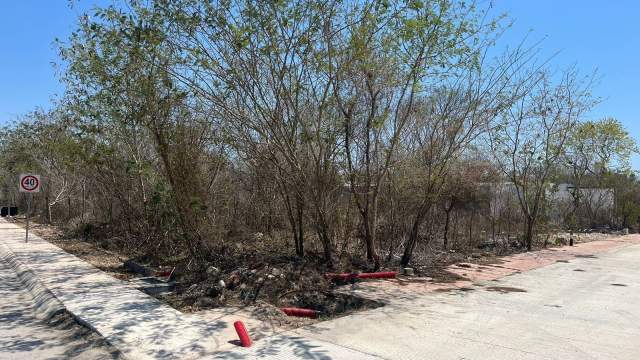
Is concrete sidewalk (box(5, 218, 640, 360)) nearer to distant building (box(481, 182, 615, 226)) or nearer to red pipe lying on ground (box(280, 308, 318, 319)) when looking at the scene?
red pipe lying on ground (box(280, 308, 318, 319))

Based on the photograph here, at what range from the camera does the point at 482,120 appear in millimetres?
10961

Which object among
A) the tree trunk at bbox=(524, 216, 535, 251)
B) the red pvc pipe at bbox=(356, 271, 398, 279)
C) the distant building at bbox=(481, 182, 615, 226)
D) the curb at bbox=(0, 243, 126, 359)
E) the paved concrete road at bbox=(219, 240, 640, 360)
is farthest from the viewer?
the distant building at bbox=(481, 182, 615, 226)

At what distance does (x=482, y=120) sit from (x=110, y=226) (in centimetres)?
1315

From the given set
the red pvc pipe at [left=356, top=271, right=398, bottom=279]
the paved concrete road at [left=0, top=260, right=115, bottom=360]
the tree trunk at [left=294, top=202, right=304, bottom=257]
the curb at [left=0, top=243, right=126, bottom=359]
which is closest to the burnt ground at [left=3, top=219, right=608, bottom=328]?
the tree trunk at [left=294, top=202, right=304, bottom=257]

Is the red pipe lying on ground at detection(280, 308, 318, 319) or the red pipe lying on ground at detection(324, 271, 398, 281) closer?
the red pipe lying on ground at detection(280, 308, 318, 319)

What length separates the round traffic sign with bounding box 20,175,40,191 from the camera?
17734 millimetres

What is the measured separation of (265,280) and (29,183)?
41.5ft

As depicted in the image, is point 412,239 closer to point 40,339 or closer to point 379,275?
point 379,275

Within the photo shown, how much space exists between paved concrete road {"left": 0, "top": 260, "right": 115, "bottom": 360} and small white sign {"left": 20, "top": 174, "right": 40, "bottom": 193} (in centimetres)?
1022

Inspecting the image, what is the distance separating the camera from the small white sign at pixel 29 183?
17734 mm

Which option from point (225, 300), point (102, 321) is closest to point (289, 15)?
point (225, 300)

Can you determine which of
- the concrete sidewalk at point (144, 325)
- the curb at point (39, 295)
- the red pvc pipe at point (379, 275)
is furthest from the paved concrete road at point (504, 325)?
the curb at point (39, 295)

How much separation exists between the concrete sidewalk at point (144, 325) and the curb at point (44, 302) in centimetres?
5

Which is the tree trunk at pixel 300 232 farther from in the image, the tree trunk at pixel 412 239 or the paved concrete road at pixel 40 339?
the paved concrete road at pixel 40 339
